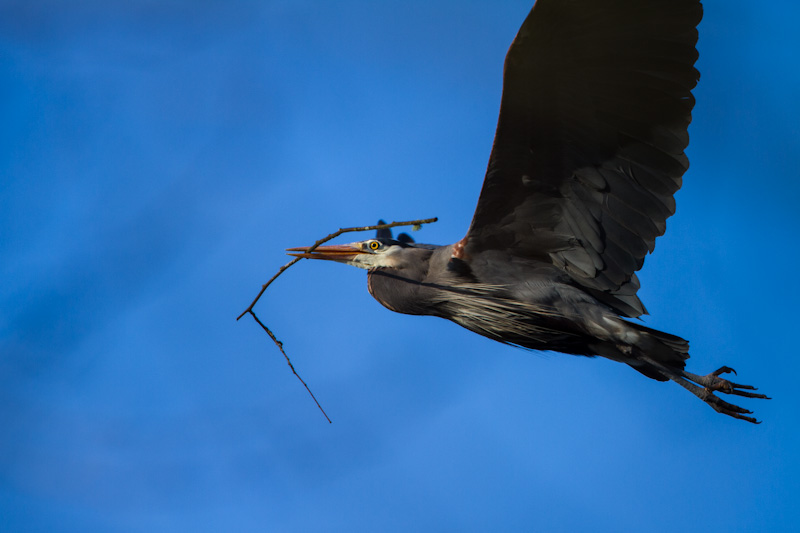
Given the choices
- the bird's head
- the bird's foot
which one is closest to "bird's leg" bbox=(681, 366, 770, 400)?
the bird's foot

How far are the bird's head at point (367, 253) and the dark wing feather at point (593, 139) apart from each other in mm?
346

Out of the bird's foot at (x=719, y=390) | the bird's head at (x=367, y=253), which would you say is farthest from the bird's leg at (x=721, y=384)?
the bird's head at (x=367, y=253)

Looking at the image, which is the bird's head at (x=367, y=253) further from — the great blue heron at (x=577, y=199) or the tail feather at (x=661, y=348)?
the tail feather at (x=661, y=348)

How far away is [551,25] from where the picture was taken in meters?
2.45

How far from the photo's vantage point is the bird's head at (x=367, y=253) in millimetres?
3078

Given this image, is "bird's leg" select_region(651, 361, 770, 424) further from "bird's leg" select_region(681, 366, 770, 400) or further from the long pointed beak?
the long pointed beak

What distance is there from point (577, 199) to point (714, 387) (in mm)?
878

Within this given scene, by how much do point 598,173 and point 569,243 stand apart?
301 mm

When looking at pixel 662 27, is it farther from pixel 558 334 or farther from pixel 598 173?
pixel 558 334

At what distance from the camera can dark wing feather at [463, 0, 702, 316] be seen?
247 centimetres

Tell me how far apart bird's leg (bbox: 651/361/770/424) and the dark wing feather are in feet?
1.00

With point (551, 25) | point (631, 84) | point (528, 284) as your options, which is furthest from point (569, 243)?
point (551, 25)

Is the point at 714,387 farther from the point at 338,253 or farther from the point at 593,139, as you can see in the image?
the point at 338,253

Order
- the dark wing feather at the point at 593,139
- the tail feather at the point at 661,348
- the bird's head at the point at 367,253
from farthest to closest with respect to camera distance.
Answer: the bird's head at the point at 367,253
the tail feather at the point at 661,348
the dark wing feather at the point at 593,139
